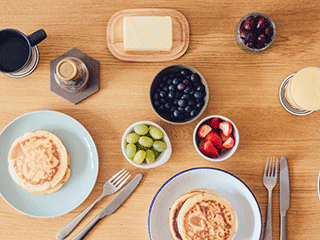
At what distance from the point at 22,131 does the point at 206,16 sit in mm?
998

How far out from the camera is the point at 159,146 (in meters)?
1.09

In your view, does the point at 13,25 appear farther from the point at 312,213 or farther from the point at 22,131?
the point at 312,213

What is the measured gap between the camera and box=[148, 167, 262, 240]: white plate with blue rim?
114cm

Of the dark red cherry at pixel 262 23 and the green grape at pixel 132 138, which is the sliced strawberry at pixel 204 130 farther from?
the dark red cherry at pixel 262 23

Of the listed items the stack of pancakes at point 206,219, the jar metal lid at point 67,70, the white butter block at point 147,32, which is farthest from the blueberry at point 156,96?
the stack of pancakes at point 206,219

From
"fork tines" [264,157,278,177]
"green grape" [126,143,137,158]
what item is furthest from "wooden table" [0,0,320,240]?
"green grape" [126,143,137,158]

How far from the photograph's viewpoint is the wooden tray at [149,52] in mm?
1202

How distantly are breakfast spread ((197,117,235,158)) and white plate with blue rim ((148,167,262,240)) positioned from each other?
94 mm

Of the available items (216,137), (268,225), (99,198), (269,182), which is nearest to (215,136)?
(216,137)

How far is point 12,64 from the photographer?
1.12 metres

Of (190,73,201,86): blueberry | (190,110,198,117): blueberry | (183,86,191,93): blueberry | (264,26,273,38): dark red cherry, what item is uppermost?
(264,26,273,38): dark red cherry

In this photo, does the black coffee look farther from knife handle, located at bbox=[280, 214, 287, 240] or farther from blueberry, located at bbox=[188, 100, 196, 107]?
knife handle, located at bbox=[280, 214, 287, 240]

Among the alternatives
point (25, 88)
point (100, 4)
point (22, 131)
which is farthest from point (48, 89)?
point (100, 4)

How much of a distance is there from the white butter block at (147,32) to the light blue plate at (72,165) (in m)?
0.45
